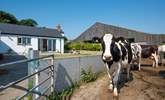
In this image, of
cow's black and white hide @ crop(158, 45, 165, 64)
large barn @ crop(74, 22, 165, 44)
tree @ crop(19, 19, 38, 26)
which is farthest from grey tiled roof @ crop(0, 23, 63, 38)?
tree @ crop(19, 19, 38, 26)

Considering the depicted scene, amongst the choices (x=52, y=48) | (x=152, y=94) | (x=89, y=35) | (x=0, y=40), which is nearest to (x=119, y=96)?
(x=152, y=94)

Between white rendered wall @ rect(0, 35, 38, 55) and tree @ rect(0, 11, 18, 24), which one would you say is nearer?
white rendered wall @ rect(0, 35, 38, 55)

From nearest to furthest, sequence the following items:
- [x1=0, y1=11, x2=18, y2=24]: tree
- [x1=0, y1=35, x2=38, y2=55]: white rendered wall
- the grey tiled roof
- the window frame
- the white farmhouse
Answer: [x1=0, y1=35, x2=38, y2=55]: white rendered wall, the white farmhouse, the grey tiled roof, the window frame, [x1=0, y1=11, x2=18, y2=24]: tree

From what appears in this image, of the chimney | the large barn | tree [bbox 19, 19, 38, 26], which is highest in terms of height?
tree [bbox 19, 19, 38, 26]

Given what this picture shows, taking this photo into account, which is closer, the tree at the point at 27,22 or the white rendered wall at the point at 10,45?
the white rendered wall at the point at 10,45

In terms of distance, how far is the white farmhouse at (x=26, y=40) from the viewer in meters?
32.9

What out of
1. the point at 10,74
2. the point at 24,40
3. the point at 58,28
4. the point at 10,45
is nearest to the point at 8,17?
the point at 58,28

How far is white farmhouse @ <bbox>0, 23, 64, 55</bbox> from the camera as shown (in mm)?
32938

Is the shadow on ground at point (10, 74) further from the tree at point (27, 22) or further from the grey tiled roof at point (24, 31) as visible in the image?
the tree at point (27, 22)

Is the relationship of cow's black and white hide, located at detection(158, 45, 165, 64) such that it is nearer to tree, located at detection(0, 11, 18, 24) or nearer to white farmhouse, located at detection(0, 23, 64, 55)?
white farmhouse, located at detection(0, 23, 64, 55)

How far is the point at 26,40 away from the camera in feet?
117

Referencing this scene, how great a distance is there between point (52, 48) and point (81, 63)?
94.0 feet

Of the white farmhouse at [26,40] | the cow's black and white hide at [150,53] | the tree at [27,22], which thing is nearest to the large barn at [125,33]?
the white farmhouse at [26,40]

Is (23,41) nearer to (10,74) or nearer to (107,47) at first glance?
(10,74)
